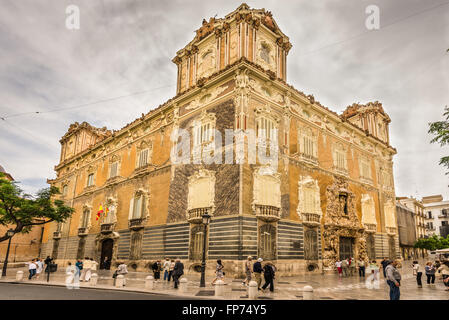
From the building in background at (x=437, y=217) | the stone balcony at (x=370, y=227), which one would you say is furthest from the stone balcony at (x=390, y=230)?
the building in background at (x=437, y=217)

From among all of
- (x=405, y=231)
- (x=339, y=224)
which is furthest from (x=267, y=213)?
(x=405, y=231)

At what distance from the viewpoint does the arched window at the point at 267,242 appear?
1928 cm

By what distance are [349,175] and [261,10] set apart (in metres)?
16.6

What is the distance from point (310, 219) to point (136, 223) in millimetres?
14079

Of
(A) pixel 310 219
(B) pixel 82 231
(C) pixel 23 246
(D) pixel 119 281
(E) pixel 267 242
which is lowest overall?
(D) pixel 119 281

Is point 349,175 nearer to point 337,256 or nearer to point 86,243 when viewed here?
point 337,256

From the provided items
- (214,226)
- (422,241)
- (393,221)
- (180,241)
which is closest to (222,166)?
(214,226)

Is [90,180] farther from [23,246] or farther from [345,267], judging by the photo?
[345,267]

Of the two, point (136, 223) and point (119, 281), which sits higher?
point (136, 223)

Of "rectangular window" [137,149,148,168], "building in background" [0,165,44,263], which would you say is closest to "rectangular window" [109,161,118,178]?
"rectangular window" [137,149,148,168]

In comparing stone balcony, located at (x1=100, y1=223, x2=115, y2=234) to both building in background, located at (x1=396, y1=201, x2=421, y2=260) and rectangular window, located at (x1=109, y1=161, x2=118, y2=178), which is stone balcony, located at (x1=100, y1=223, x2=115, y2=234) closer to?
rectangular window, located at (x1=109, y1=161, x2=118, y2=178)

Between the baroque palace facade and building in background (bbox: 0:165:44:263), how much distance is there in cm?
1454

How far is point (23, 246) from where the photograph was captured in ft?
147

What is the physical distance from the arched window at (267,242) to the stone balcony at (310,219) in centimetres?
375
